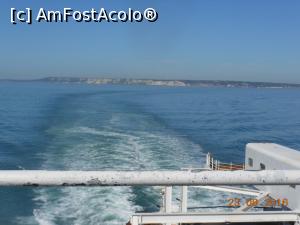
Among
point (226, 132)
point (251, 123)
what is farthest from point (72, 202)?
point (251, 123)

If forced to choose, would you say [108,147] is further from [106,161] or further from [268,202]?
[268,202]

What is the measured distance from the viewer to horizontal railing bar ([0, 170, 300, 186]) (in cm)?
170

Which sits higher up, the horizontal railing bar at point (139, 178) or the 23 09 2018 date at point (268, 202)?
the horizontal railing bar at point (139, 178)

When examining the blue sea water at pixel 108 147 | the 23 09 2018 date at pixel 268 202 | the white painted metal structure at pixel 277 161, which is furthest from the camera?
the blue sea water at pixel 108 147

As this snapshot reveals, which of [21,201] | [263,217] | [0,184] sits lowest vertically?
[21,201]

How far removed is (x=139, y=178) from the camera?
5.66 feet

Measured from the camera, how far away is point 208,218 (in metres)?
4.86

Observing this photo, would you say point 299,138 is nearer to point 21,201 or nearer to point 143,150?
point 143,150

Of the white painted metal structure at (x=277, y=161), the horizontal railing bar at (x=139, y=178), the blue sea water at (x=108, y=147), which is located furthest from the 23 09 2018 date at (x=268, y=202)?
the horizontal railing bar at (x=139, y=178)

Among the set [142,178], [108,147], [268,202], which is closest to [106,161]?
[108,147]

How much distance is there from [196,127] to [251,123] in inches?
343

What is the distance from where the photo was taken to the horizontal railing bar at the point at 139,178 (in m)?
1.70

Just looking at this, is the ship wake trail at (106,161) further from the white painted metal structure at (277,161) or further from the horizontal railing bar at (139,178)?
the horizontal railing bar at (139,178)

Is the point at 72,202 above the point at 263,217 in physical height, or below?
below
